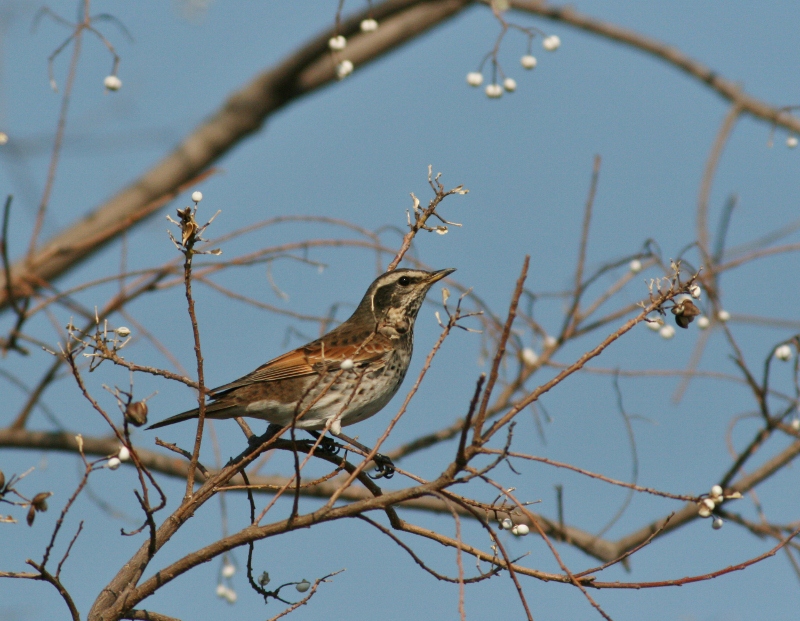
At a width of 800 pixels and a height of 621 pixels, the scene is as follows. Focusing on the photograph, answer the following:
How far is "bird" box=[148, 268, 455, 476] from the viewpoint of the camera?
7531 millimetres

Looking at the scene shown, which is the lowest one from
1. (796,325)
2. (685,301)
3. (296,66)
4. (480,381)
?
(480,381)

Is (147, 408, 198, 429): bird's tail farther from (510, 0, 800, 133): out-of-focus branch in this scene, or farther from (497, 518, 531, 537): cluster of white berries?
(510, 0, 800, 133): out-of-focus branch

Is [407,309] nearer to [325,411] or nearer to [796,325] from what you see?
[325,411]

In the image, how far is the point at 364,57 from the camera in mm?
15930

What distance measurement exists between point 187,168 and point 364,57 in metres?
3.37

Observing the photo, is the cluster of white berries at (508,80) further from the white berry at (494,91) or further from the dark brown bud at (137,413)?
the dark brown bud at (137,413)

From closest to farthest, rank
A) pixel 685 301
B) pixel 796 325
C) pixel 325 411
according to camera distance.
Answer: pixel 685 301 → pixel 325 411 → pixel 796 325

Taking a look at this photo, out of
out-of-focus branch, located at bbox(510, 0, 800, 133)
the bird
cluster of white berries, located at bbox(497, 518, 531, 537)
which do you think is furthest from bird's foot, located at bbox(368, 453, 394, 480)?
out-of-focus branch, located at bbox(510, 0, 800, 133)

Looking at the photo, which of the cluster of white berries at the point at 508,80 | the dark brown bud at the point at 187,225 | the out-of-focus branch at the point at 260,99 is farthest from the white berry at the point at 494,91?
the out-of-focus branch at the point at 260,99

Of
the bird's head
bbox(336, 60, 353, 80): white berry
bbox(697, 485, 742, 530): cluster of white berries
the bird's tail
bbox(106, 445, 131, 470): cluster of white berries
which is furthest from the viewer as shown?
the bird's head

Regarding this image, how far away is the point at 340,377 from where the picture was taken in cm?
775

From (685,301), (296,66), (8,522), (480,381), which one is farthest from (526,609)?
(296,66)

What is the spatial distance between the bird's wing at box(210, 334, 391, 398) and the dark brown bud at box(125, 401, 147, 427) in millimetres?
3352

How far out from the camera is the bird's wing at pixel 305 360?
7773 millimetres
